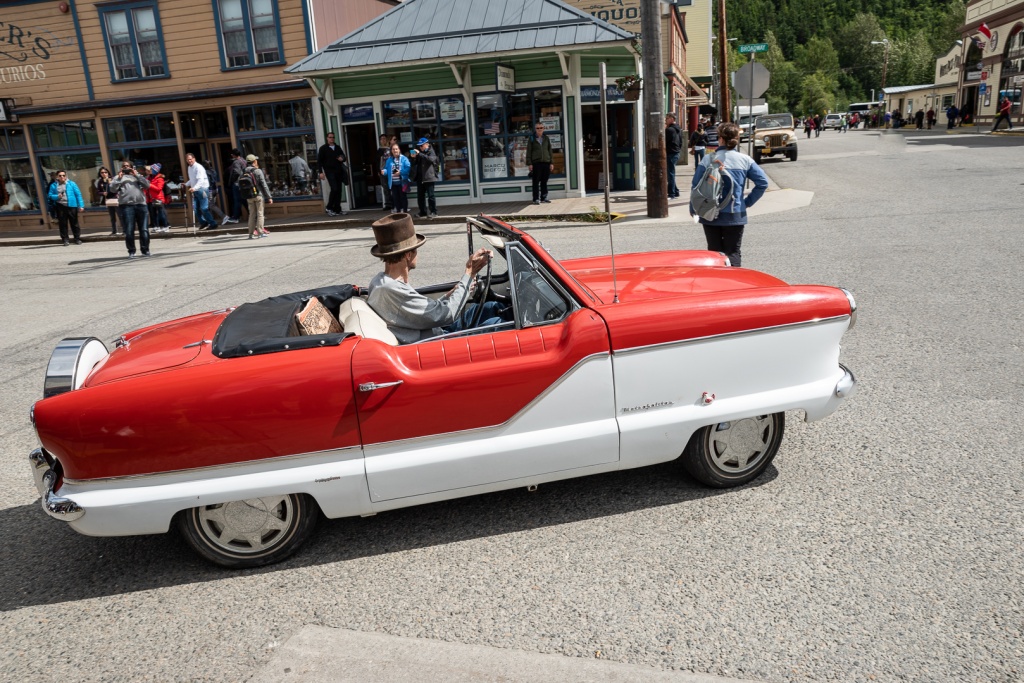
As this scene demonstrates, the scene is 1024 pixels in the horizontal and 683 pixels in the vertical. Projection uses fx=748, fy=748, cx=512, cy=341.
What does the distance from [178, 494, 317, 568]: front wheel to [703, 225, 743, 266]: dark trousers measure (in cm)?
514

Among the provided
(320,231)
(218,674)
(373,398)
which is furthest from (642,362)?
(320,231)

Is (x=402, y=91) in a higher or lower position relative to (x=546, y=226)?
higher

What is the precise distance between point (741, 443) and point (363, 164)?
18636 millimetres

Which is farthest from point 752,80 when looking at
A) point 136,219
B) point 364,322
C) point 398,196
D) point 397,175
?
point 364,322

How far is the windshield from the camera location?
3112 cm

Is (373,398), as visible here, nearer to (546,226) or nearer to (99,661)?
(99,661)

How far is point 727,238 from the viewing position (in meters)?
7.32

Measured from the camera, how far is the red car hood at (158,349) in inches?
134

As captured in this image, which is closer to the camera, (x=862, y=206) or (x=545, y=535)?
(x=545, y=535)

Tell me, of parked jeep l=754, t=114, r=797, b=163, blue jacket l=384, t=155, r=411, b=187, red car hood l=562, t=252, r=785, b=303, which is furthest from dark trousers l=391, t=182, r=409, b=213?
parked jeep l=754, t=114, r=797, b=163

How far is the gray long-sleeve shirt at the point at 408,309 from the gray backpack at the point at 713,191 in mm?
3970

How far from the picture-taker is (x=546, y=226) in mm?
14820

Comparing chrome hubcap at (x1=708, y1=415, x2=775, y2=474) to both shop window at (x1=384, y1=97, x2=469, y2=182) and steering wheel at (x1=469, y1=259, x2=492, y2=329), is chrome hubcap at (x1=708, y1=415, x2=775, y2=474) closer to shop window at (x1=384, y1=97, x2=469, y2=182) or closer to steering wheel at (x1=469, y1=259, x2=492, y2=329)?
steering wheel at (x1=469, y1=259, x2=492, y2=329)

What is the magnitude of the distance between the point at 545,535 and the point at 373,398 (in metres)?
1.06
